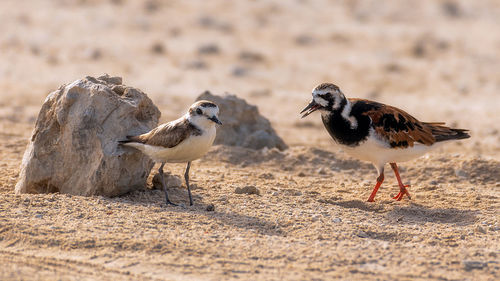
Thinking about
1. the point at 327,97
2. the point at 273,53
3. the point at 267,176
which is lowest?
the point at 267,176

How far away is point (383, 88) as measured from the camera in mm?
17469

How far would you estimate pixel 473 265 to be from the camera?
6.20 m

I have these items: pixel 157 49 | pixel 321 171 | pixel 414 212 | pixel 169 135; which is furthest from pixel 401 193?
pixel 157 49

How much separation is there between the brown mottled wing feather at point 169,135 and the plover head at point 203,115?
2.9 inches

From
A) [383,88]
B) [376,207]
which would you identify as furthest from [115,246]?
[383,88]

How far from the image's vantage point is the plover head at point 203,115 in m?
7.54

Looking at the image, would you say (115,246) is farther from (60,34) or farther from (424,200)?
(60,34)

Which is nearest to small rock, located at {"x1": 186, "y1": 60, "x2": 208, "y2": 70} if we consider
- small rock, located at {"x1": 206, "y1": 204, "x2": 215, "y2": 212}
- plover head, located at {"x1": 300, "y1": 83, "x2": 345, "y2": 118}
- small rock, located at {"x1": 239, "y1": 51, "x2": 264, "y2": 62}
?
small rock, located at {"x1": 239, "y1": 51, "x2": 264, "y2": 62}

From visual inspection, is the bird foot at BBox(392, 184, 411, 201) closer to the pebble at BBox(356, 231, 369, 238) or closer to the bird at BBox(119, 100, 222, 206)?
the pebble at BBox(356, 231, 369, 238)

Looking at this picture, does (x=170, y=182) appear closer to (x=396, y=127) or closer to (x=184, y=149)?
(x=184, y=149)

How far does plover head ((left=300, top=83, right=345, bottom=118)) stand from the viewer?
812cm

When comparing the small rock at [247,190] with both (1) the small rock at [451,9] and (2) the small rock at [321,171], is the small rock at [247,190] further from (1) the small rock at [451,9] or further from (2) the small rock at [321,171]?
(1) the small rock at [451,9]

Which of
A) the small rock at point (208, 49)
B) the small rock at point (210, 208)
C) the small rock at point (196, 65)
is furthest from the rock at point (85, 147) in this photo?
the small rock at point (208, 49)

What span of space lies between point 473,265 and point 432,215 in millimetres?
1706
